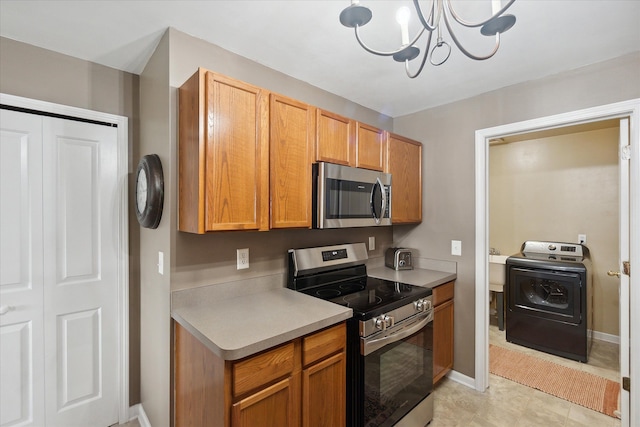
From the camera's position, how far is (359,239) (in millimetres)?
2811

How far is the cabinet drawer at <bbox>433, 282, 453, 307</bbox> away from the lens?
2.47 meters

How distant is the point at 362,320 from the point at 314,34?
1.65 m

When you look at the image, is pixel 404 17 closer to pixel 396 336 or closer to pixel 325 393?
pixel 396 336

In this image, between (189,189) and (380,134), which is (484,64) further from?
(189,189)

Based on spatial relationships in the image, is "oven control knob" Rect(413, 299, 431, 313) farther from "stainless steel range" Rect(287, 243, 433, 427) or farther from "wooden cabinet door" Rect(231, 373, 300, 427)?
"wooden cabinet door" Rect(231, 373, 300, 427)

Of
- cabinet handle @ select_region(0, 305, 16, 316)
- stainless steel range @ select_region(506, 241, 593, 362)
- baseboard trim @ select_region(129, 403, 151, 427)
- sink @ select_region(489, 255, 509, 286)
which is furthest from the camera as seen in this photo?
sink @ select_region(489, 255, 509, 286)

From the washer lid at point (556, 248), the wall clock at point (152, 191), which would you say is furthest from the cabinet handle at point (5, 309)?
the washer lid at point (556, 248)

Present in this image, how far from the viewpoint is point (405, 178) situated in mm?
2801

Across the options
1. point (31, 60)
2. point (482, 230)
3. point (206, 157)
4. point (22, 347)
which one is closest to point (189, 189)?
point (206, 157)

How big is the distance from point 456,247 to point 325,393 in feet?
5.91

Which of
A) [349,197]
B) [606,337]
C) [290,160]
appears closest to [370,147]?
[349,197]

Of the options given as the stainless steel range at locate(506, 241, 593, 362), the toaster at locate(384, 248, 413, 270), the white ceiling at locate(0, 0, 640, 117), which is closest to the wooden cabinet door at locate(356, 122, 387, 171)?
the white ceiling at locate(0, 0, 640, 117)

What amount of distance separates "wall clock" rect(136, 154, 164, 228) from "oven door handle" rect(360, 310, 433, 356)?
1.38m

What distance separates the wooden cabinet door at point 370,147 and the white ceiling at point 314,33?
0.40 meters
